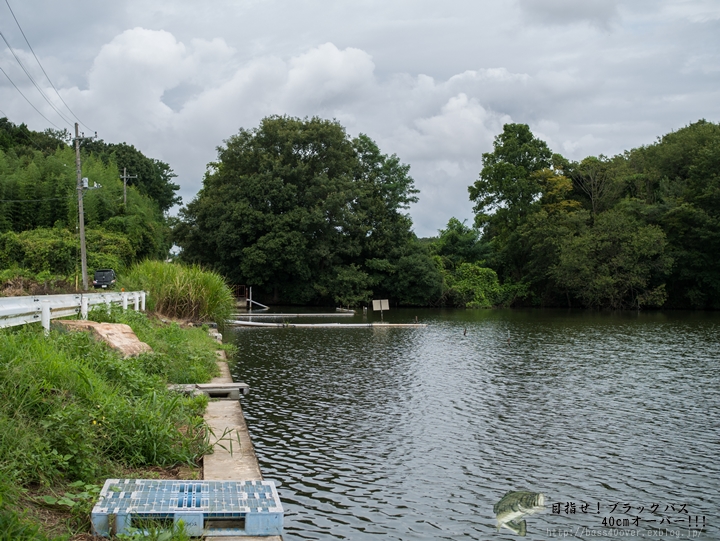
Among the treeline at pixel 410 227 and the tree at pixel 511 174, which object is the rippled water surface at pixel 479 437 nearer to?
the treeline at pixel 410 227

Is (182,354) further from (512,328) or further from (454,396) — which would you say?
(512,328)

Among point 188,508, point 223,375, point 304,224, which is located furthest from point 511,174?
A: point 188,508

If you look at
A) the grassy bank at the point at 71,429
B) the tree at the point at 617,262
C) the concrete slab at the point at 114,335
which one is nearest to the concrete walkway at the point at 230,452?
the grassy bank at the point at 71,429

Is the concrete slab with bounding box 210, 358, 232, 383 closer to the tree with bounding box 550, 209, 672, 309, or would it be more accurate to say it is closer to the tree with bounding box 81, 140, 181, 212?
the tree with bounding box 550, 209, 672, 309

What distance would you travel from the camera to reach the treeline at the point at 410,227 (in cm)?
4481

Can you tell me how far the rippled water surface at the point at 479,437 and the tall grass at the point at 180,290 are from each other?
104 inches

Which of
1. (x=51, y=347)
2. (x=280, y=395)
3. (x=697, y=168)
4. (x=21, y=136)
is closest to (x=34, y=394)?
(x=51, y=347)

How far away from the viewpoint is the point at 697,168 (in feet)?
151

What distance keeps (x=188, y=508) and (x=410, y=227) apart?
4636 centimetres

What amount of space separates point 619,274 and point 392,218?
1707cm

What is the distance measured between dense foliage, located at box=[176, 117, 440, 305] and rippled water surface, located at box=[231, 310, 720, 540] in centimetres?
2396

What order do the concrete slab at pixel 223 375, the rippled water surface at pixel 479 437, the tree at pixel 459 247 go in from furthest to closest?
the tree at pixel 459 247
the concrete slab at pixel 223 375
the rippled water surface at pixel 479 437

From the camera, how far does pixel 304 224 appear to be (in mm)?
43469

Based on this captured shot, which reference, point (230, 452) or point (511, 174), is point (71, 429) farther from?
point (511, 174)
